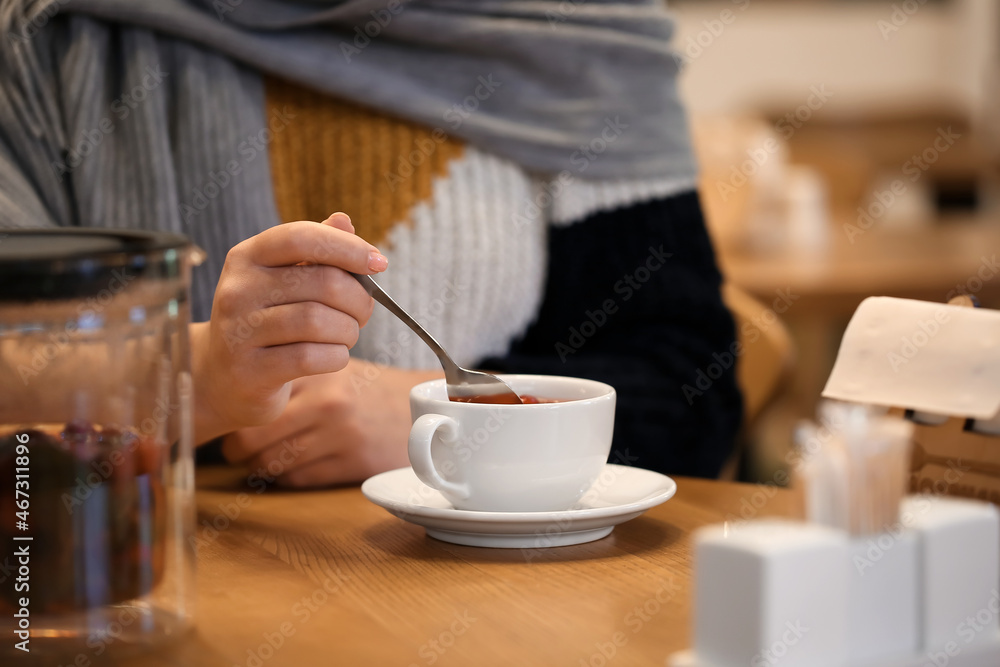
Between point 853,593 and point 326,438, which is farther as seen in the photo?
point 326,438

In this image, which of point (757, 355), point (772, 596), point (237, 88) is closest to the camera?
point (772, 596)

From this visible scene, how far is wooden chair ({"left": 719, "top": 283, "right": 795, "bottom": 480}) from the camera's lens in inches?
45.3

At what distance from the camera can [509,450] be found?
537mm

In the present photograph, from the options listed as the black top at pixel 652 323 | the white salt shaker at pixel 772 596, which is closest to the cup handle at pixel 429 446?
the white salt shaker at pixel 772 596

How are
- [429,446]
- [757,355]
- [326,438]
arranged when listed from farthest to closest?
[757,355]
[326,438]
[429,446]

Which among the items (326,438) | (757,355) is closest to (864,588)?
(326,438)

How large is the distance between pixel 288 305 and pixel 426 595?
0.19 meters

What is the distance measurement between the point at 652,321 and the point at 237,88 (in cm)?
44

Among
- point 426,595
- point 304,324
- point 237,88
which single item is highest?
point 237,88

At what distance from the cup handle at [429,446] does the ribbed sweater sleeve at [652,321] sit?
0.39m

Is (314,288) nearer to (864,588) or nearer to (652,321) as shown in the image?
(864,588)

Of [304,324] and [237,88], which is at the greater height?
[237,88]

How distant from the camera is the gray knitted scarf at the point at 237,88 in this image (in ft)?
2.93

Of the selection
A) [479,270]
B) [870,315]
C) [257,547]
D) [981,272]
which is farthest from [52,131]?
[981,272]
